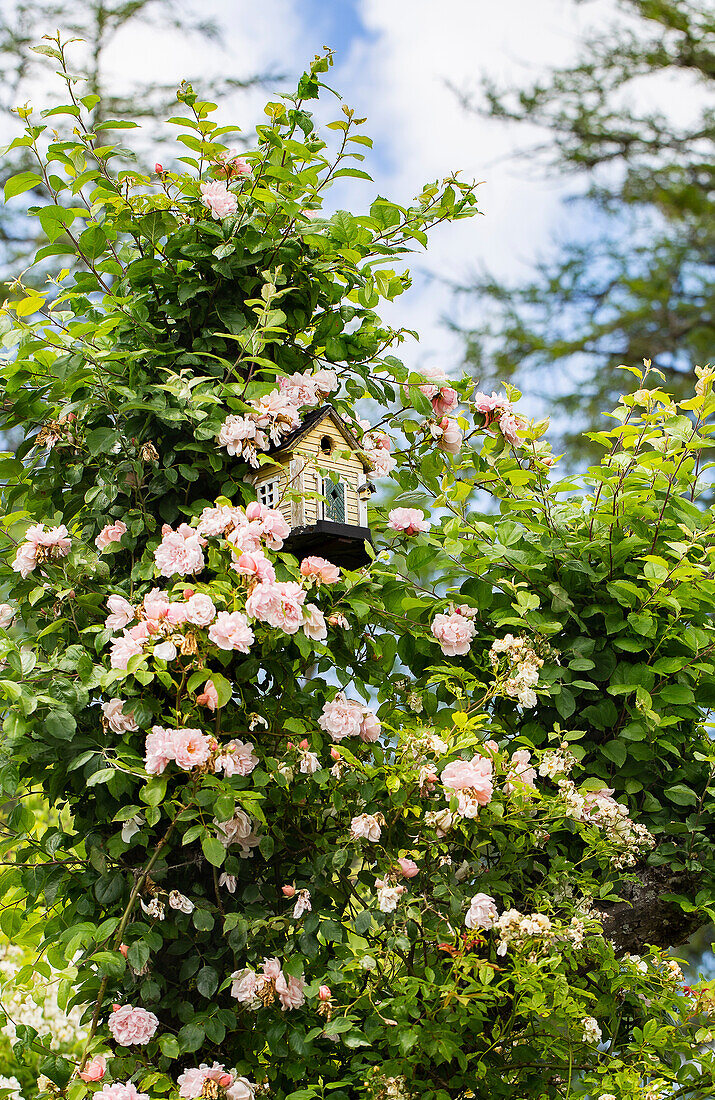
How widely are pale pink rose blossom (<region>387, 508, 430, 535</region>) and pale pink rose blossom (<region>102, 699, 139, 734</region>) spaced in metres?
0.71

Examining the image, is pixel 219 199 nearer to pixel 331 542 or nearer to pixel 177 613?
pixel 331 542

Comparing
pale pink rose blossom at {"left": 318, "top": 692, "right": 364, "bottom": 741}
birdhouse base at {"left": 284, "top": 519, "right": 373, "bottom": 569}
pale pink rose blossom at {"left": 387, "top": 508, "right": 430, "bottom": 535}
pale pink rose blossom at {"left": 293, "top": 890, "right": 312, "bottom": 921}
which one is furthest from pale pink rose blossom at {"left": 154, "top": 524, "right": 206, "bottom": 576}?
pale pink rose blossom at {"left": 293, "top": 890, "right": 312, "bottom": 921}

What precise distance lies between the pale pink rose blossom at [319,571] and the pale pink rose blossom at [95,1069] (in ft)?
3.04

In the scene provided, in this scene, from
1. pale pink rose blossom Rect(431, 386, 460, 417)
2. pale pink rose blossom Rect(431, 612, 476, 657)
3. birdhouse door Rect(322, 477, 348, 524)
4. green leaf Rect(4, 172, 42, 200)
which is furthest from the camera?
pale pink rose blossom Rect(431, 386, 460, 417)

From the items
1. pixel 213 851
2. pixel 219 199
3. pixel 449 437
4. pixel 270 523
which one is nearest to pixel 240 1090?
pixel 213 851

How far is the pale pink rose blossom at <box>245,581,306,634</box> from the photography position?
5.56 feet

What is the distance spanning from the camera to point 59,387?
6.78ft

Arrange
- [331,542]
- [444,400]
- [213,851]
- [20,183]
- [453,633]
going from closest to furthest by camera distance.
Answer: [213,851]
[20,183]
[331,542]
[453,633]
[444,400]

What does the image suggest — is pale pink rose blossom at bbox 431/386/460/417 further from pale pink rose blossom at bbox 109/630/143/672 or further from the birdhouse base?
pale pink rose blossom at bbox 109/630/143/672

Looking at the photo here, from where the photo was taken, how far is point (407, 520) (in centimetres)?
221

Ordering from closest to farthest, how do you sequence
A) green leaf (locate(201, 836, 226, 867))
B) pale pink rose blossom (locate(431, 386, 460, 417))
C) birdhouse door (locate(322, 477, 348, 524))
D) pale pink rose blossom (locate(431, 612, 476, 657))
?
1. green leaf (locate(201, 836, 226, 867))
2. birdhouse door (locate(322, 477, 348, 524))
3. pale pink rose blossom (locate(431, 612, 476, 657))
4. pale pink rose blossom (locate(431, 386, 460, 417))

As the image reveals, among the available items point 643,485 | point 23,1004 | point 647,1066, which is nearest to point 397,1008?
point 647,1066

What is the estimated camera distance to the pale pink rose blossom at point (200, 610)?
66.7 inches

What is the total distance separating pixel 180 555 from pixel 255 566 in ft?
0.51
